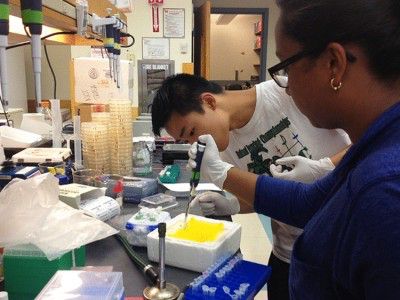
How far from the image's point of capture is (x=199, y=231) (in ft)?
3.63

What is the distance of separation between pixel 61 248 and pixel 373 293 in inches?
26.8

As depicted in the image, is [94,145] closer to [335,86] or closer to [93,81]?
[93,81]

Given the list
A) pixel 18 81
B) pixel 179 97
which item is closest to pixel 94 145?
pixel 179 97

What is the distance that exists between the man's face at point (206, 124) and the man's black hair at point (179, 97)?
22 millimetres

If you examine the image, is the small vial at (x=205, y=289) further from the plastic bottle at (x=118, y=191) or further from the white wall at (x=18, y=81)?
the white wall at (x=18, y=81)

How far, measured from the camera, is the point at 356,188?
21.1 inches

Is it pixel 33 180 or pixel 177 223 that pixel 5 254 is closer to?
pixel 33 180

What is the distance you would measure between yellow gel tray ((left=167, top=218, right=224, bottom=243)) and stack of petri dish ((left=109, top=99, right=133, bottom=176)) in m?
0.83

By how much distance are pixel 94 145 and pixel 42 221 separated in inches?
35.0

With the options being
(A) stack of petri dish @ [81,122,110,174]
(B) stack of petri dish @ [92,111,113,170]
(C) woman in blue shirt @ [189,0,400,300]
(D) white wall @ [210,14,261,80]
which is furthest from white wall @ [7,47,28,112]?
(D) white wall @ [210,14,261,80]

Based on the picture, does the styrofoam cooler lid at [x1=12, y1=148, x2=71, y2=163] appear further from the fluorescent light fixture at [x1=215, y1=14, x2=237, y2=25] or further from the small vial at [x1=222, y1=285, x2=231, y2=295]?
the fluorescent light fixture at [x1=215, y1=14, x2=237, y2=25]

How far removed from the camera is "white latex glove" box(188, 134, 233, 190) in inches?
51.6

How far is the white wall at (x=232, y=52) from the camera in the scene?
28.2 feet

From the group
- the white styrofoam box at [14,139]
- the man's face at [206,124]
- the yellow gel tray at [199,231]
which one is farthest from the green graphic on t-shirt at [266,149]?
the white styrofoam box at [14,139]
